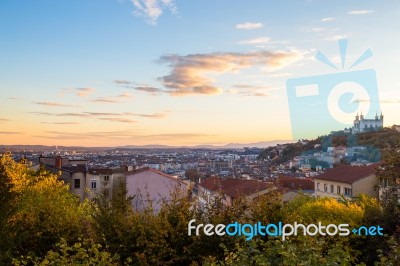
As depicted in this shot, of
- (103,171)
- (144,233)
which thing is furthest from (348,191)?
(144,233)

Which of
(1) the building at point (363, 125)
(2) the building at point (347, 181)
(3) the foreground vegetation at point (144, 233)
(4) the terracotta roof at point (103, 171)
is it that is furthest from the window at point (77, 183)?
(3) the foreground vegetation at point (144, 233)

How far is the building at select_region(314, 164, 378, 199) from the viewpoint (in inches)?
1444

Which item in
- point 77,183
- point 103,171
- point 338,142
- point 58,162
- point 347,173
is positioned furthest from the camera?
point 58,162

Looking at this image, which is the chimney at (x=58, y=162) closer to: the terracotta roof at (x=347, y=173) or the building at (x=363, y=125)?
the terracotta roof at (x=347, y=173)

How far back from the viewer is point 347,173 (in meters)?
39.4

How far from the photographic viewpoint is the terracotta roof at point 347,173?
121ft

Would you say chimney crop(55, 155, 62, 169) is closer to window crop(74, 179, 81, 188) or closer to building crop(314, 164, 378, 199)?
window crop(74, 179, 81, 188)

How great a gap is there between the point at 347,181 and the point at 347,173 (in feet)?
6.11

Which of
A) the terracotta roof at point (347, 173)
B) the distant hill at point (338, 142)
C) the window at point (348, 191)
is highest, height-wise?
the distant hill at point (338, 142)

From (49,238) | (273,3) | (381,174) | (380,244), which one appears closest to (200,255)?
(49,238)

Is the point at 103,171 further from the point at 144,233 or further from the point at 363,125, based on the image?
the point at 144,233

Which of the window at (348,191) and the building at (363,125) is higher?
the building at (363,125)

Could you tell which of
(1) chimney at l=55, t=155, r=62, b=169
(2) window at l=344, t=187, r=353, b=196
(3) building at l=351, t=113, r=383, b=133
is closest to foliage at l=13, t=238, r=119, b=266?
(3) building at l=351, t=113, r=383, b=133

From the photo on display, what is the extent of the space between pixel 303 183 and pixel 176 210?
38.2 m
